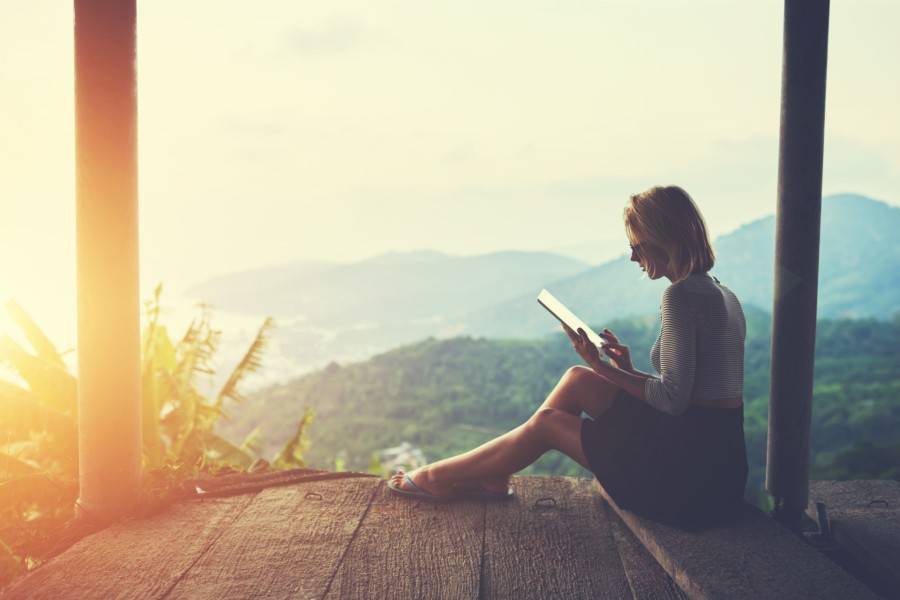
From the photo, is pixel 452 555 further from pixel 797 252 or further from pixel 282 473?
pixel 797 252

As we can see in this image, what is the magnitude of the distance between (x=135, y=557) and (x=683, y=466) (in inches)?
71.6

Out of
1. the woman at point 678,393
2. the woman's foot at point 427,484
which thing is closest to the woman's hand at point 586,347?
the woman at point 678,393

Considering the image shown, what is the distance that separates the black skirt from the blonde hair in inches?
18.9

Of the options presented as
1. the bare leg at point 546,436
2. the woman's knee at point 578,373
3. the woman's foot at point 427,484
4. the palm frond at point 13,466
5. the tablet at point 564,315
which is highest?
the tablet at point 564,315

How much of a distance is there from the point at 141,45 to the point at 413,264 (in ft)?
143

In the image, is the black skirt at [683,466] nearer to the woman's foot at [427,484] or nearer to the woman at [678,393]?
the woman at [678,393]

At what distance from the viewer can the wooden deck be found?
2445 mm

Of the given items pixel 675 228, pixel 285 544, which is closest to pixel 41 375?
pixel 285 544

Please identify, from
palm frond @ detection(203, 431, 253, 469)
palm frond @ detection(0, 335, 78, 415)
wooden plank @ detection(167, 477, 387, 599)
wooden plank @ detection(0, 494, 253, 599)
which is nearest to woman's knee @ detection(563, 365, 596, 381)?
wooden plank @ detection(167, 477, 387, 599)

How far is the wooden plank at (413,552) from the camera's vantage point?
2.43 m

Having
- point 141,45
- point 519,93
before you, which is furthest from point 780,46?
point 519,93

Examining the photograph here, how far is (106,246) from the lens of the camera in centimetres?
291

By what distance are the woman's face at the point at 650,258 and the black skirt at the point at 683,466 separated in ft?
1.53

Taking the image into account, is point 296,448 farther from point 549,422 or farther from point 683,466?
point 683,466
